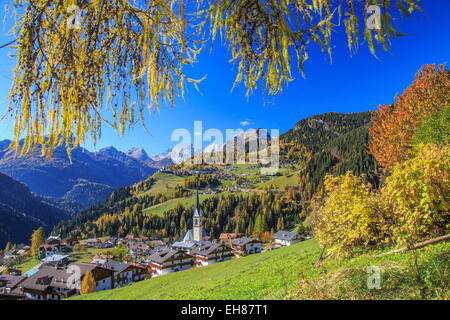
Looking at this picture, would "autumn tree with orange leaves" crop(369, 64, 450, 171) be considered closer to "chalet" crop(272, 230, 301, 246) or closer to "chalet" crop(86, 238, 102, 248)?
"chalet" crop(272, 230, 301, 246)

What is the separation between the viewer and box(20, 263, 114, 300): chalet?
5597cm

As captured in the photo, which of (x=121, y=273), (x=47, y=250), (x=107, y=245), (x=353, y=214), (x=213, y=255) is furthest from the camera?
(x=107, y=245)

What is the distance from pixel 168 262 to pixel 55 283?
1080 inches

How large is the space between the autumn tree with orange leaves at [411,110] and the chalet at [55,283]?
64603mm

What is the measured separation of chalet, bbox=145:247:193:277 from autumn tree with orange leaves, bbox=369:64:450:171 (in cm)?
6635

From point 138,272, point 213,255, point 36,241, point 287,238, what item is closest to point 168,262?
point 138,272

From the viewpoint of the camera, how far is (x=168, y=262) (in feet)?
244

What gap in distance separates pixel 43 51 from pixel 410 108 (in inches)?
1027

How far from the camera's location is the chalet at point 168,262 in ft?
243

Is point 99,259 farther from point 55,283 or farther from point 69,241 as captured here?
point 69,241

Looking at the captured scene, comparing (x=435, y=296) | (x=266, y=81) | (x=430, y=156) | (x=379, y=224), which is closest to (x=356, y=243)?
(x=379, y=224)

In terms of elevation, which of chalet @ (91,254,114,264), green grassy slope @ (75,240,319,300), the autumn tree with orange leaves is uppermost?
the autumn tree with orange leaves

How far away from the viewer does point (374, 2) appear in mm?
2938

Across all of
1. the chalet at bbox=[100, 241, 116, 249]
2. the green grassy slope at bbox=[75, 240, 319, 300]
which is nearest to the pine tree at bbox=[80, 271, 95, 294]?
the green grassy slope at bbox=[75, 240, 319, 300]
